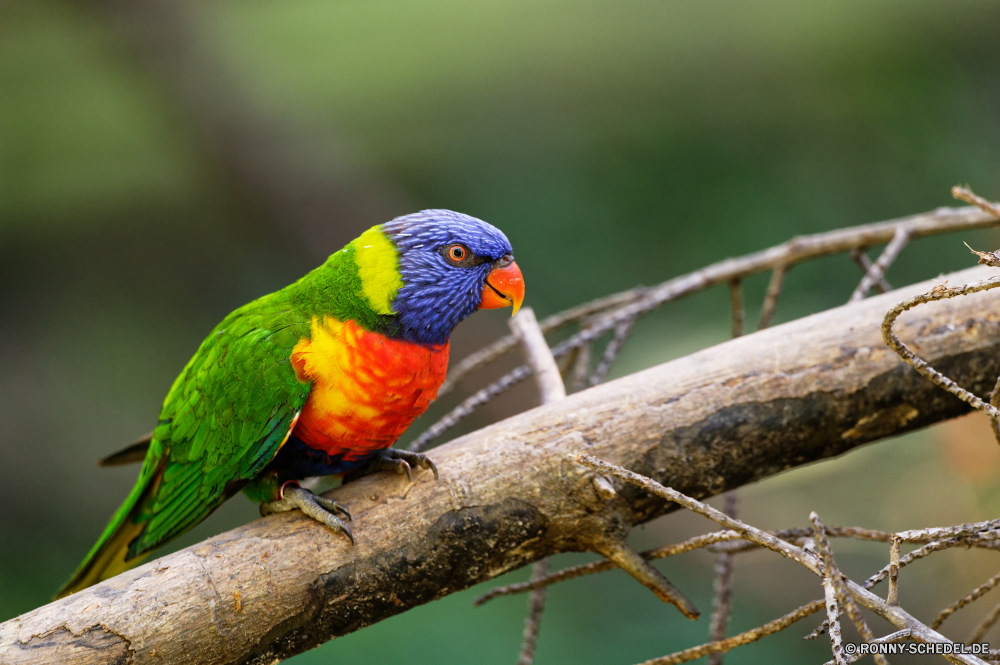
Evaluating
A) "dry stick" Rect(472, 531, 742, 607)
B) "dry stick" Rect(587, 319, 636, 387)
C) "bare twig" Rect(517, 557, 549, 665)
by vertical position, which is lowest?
"bare twig" Rect(517, 557, 549, 665)

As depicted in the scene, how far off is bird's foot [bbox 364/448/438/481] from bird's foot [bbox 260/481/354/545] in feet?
0.49

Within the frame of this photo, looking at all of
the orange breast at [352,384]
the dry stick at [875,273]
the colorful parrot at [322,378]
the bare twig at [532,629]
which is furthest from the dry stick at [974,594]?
the orange breast at [352,384]

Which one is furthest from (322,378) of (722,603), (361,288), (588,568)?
(722,603)

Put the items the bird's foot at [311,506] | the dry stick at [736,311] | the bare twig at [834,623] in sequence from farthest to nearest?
the dry stick at [736,311], the bird's foot at [311,506], the bare twig at [834,623]

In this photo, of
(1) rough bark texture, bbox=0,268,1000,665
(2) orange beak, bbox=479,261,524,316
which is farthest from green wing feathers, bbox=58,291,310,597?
(2) orange beak, bbox=479,261,524,316

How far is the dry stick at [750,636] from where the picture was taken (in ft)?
3.24

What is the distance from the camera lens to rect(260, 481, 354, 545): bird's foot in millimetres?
1395

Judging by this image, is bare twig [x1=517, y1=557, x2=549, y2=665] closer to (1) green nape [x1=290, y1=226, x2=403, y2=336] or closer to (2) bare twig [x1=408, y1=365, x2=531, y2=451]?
(2) bare twig [x1=408, y1=365, x2=531, y2=451]

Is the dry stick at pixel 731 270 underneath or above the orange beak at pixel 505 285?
underneath

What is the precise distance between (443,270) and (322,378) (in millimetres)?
347

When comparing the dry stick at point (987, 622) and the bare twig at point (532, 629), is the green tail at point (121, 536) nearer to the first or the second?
the bare twig at point (532, 629)

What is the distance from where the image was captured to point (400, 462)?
1.52m

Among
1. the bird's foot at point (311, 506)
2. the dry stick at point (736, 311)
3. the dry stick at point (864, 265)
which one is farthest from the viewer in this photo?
the dry stick at point (736, 311)

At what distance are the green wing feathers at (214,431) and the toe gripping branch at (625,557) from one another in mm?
637
